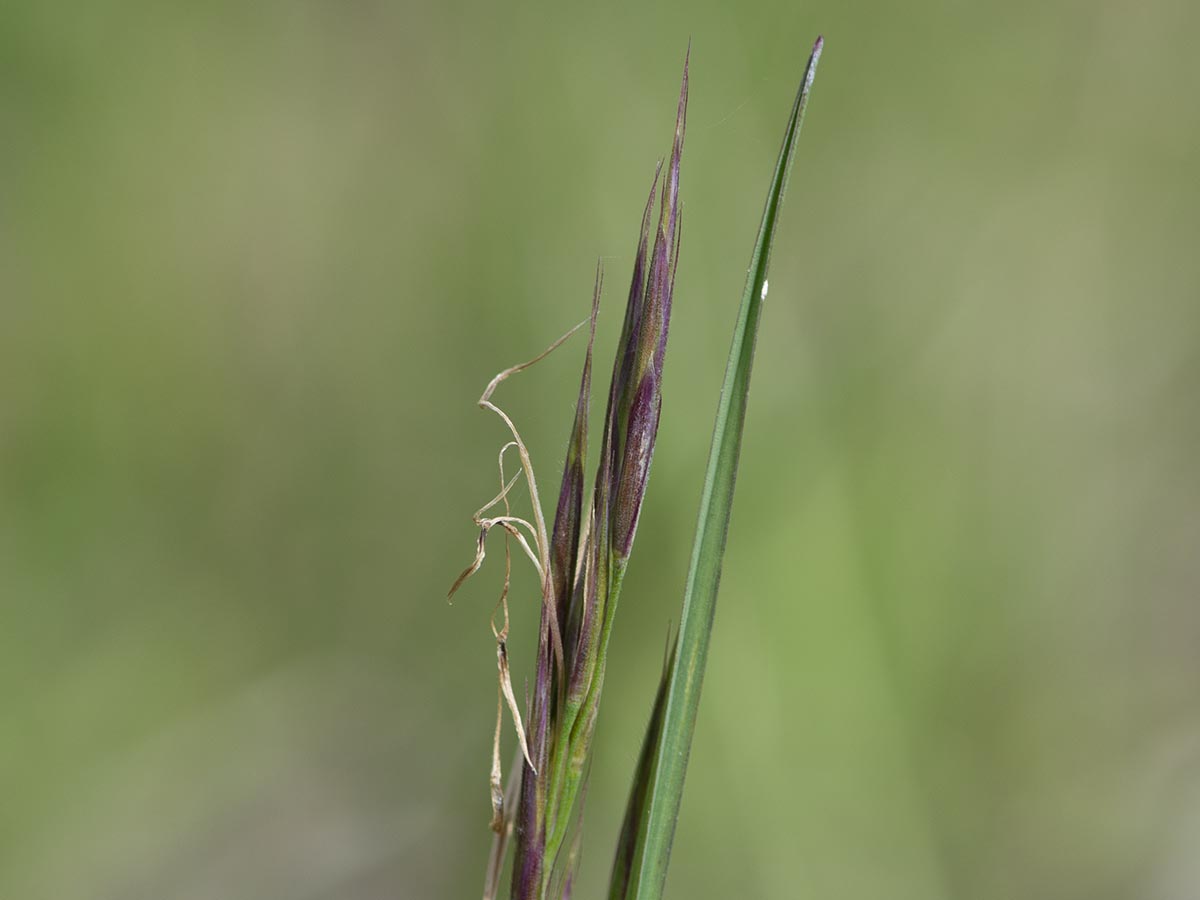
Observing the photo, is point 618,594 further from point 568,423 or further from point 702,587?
point 568,423

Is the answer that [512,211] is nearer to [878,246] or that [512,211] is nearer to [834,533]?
[878,246]

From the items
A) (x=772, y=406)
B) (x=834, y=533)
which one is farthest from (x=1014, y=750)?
(x=772, y=406)

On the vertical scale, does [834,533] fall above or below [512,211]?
below

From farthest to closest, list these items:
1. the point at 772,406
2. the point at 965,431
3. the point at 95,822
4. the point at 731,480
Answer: the point at 965,431 < the point at 772,406 < the point at 95,822 < the point at 731,480

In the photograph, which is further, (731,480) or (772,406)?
(772,406)

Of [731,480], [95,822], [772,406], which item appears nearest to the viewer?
[731,480]

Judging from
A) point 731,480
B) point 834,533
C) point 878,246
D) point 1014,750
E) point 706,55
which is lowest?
point 731,480

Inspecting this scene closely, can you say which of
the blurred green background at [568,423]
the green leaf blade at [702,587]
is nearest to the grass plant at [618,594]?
the green leaf blade at [702,587]
